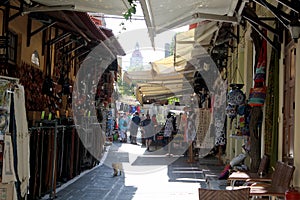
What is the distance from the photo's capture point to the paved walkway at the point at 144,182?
909cm

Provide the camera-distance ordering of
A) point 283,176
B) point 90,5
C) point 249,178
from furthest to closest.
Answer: point 90,5
point 249,178
point 283,176

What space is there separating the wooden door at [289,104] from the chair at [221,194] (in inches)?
73.2

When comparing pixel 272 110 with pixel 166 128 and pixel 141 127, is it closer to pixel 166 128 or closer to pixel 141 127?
pixel 166 128

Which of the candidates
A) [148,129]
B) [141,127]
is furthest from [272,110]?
[141,127]

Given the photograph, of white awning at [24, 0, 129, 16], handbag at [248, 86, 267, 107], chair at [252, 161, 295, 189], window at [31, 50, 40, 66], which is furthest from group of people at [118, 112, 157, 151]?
chair at [252, 161, 295, 189]

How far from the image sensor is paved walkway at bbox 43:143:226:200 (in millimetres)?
9094

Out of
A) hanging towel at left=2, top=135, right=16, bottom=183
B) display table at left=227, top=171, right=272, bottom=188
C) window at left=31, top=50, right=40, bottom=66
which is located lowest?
display table at left=227, top=171, right=272, bottom=188

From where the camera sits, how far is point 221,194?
439cm

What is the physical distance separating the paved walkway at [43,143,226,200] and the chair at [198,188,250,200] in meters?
4.14

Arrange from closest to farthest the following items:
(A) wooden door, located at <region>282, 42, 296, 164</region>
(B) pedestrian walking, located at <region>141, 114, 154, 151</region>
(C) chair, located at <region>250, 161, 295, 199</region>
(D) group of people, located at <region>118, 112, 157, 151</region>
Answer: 1. (C) chair, located at <region>250, 161, 295, 199</region>
2. (A) wooden door, located at <region>282, 42, 296, 164</region>
3. (B) pedestrian walking, located at <region>141, 114, 154, 151</region>
4. (D) group of people, located at <region>118, 112, 157, 151</region>

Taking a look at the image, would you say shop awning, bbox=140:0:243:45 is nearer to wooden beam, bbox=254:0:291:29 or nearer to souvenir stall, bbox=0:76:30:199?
wooden beam, bbox=254:0:291:29

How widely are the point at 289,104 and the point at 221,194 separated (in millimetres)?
2514

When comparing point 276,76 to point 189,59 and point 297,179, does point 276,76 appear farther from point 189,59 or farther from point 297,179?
point 189,59

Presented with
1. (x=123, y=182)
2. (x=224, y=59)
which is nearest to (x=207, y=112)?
(x=224, y=59)
